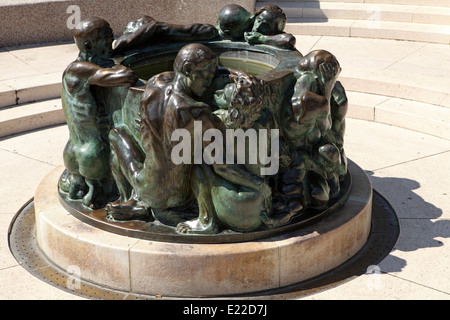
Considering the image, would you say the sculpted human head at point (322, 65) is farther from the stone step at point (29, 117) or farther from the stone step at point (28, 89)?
the stone step at point (28, 89)

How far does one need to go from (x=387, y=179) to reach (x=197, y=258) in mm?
2660

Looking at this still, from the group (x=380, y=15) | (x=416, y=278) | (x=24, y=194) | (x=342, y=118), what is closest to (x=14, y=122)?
(x=24, y=194)

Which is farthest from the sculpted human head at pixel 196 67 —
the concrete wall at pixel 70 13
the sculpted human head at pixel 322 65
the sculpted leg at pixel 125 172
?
the concrete wall at pixel 70 13

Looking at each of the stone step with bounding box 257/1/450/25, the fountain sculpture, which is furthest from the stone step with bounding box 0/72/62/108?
the stone step with bounding box 257/1/450/25

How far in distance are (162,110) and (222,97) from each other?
0.44 m

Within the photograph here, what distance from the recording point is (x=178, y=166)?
471 centimetres

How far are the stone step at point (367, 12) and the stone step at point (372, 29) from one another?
0.09 meters

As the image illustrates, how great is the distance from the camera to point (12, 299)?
15.6 feet

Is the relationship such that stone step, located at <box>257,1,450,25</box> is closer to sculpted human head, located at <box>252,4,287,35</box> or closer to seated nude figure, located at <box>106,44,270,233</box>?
sculpted human head, located at <box>252,4,287,35</box>

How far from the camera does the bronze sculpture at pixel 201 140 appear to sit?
465 centimetres

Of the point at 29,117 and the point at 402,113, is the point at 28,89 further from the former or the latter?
the point at 402,113

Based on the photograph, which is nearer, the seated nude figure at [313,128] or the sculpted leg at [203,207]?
the sculpted leg at [203,207]

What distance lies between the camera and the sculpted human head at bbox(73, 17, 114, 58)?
523cm

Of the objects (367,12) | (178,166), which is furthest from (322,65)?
(367,12)
